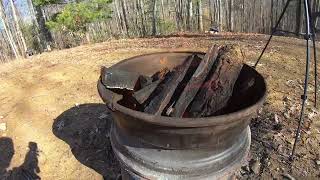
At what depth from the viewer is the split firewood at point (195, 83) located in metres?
3.00

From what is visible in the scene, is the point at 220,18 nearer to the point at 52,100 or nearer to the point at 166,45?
the point at 166,45

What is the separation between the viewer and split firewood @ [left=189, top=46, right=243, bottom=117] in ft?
10.3

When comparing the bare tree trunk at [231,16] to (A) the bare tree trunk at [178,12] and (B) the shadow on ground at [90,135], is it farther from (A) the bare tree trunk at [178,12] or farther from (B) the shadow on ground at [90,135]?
(B) the shadow on ground at [90,135]

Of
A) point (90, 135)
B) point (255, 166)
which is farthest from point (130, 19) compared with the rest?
point (255, 166)

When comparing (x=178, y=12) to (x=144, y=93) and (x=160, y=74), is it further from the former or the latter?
(x=144, y=93)

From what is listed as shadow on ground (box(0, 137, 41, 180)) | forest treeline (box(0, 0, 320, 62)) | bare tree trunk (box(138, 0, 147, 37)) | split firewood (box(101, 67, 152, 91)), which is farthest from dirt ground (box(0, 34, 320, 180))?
bare tree trunk (box(138, 0, 147, 37))

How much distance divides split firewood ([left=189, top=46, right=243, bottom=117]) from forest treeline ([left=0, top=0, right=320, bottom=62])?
6354mm

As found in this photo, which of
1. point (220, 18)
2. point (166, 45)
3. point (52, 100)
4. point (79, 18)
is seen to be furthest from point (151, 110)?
point (79, 18)

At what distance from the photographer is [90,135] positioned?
502 cm

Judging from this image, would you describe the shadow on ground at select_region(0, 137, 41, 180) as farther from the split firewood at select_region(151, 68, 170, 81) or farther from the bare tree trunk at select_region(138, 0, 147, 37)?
the bare tree trunk at select_region(138, 0, 147, 37)

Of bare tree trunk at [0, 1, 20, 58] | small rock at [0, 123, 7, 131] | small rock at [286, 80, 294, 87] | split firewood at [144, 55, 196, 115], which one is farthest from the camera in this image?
bare tree trunk at [0, 1, 20, 58]

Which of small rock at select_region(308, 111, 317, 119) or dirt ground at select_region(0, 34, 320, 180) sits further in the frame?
small rock at select_region(308, 111, 317, 119)

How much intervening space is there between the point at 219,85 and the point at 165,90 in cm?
48

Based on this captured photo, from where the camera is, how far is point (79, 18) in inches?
404
